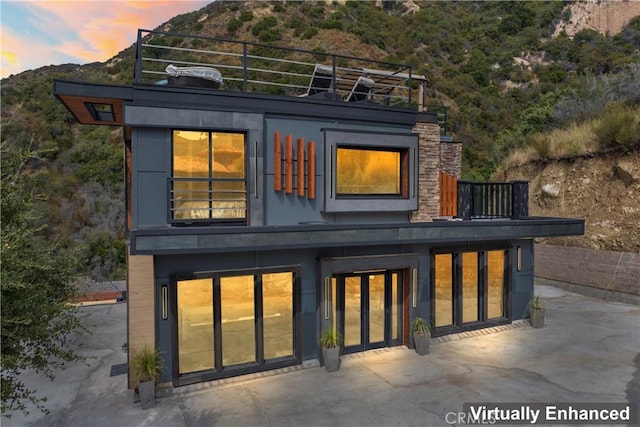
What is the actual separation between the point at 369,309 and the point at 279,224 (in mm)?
3989

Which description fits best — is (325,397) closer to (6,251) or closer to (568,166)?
(6,251)

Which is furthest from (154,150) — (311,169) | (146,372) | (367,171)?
(367,171)

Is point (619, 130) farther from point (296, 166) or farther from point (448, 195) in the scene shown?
point (296, 166)

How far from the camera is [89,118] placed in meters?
12.9

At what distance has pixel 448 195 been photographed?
14.7 m

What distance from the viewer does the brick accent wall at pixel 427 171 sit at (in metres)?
13.8

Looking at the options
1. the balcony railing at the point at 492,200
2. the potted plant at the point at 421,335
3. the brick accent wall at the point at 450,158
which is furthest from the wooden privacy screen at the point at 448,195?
the potted plant at the point at 421,335

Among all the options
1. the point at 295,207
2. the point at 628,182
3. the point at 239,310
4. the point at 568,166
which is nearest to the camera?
the point at 239,310

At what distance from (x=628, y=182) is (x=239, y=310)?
2068cm

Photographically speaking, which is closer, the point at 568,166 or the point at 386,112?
the point at 386,112

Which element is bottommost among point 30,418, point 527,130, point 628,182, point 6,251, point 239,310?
point 30,418

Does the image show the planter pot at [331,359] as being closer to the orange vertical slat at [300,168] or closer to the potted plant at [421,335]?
the potted plant at [421,335]

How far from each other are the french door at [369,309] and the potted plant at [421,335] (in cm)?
62

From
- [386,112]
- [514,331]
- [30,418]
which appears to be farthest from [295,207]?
[514,331]
